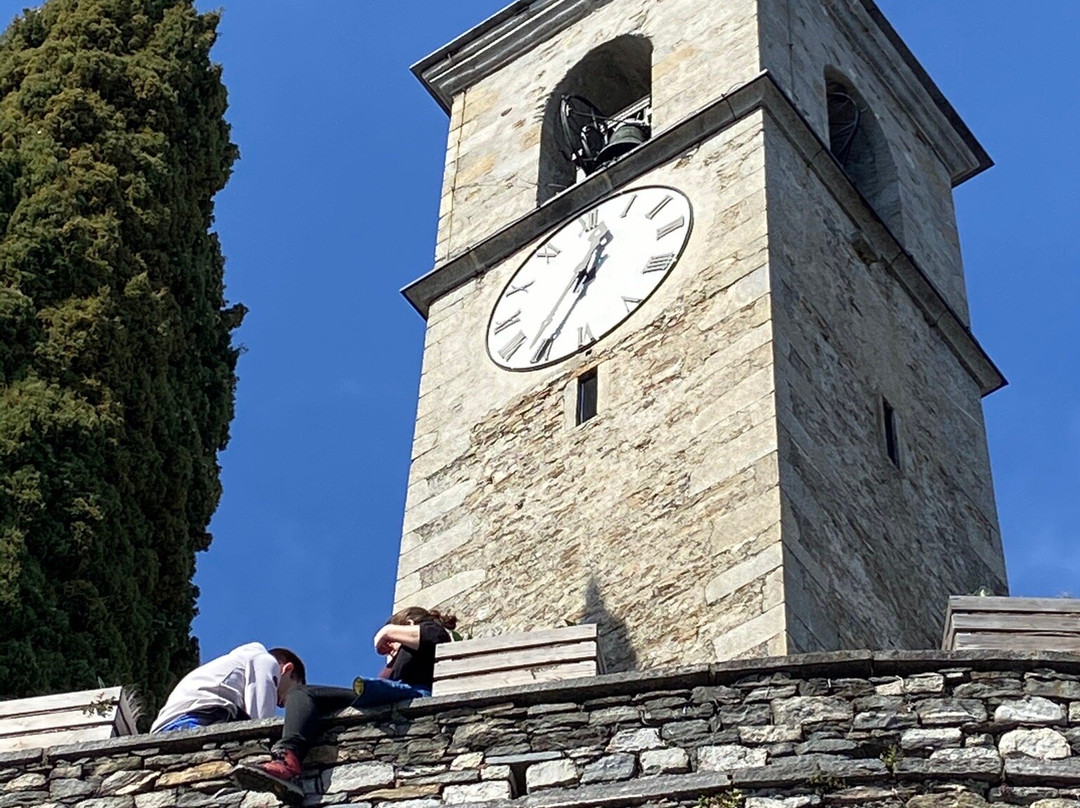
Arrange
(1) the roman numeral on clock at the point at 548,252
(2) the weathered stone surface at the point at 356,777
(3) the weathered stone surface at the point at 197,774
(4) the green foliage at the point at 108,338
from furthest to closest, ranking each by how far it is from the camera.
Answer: (1) the roman numeral on clock at the point at 548,252
(4) the green foliage at the point at 108,338
(3) the weathered stone surface at the point at 197,774
(2) the weathered stone surface at the point at 356,777

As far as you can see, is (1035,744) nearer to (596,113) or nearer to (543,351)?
(543,351)

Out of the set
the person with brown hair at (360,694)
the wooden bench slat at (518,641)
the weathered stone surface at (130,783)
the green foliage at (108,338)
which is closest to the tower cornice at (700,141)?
the green foliage at (108,338)

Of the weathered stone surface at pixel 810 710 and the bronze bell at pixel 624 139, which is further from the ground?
the bronze bell at pixel 624 139

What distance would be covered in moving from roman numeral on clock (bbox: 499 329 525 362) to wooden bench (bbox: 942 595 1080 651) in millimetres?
5436

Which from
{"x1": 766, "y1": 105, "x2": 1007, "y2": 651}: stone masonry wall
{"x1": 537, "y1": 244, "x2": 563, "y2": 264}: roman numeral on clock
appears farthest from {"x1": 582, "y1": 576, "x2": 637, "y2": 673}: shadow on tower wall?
{"x1": 537, "y1": 244, "x2": 563, "y2": 264}: roman numeral on clock

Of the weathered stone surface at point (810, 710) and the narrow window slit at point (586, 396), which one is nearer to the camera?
the weathered stone surface at point (810, 710)

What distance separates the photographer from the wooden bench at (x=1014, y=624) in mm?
7844

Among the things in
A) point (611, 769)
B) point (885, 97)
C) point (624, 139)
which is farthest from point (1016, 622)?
point (885, 97)

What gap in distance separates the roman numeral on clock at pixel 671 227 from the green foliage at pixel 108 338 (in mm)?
2318

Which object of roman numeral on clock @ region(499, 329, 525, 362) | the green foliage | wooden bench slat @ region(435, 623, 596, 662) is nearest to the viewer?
wooden bench slat @ region(435, 623, 596, 662)

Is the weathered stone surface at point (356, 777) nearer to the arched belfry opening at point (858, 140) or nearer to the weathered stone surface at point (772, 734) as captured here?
the weathered stone surface at point (772, 734)

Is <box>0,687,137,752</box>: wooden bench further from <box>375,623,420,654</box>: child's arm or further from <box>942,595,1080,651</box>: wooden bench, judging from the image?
<box>942,595,1080,651</box>: wooden bench

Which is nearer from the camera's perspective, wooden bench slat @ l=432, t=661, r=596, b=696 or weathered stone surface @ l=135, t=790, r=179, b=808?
weathered stone surface @ l=135, t=790, r=179, b=808

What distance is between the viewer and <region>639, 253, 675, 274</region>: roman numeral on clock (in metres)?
12.7
